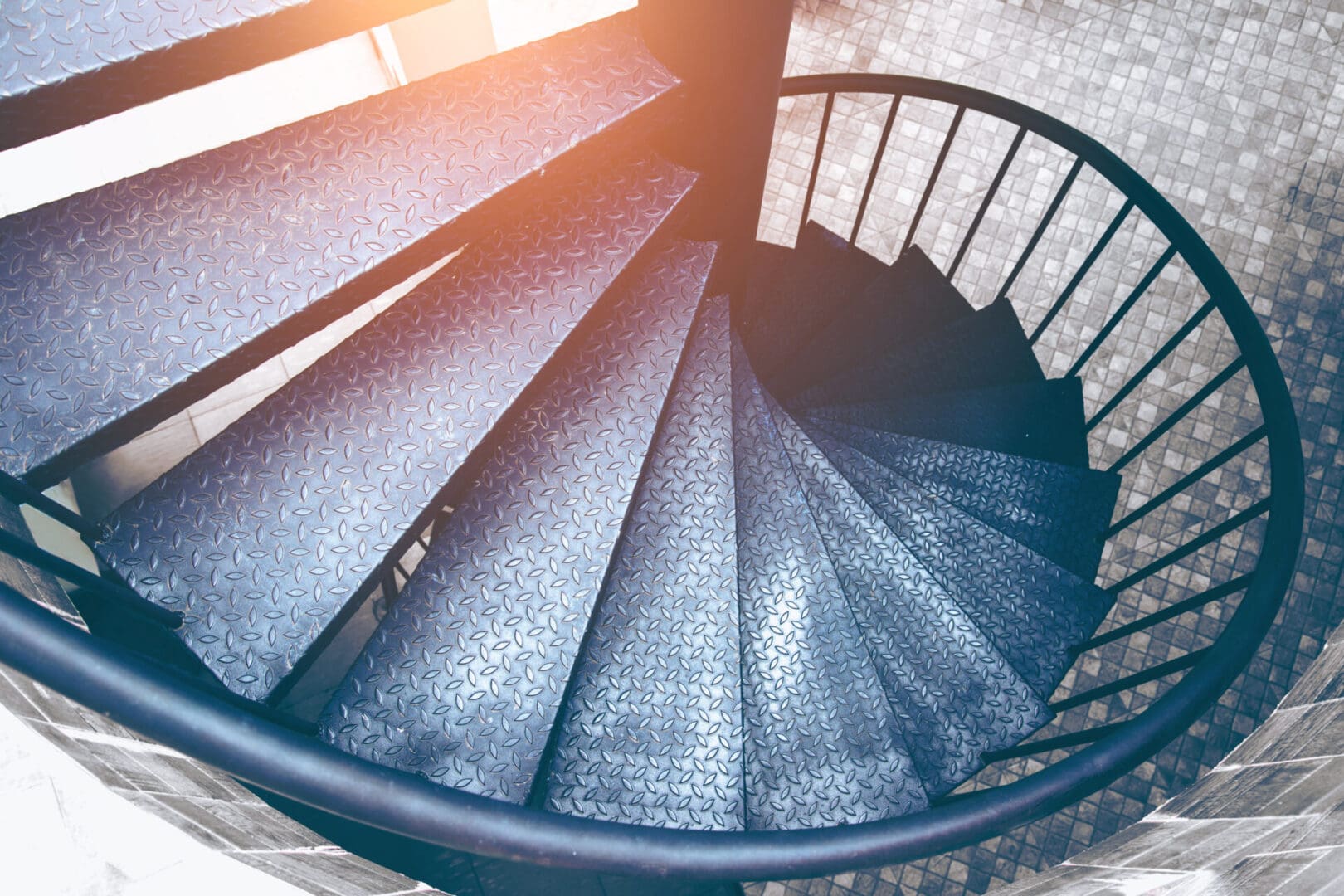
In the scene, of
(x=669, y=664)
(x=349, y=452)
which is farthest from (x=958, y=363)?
(x=349, y=452)

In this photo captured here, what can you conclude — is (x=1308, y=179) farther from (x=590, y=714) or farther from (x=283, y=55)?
(x=283, y=55)

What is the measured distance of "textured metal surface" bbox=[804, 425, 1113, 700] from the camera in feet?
7.43

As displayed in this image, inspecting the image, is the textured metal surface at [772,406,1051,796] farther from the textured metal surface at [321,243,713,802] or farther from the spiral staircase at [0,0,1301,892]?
the textured metal surface at [321,243,713,802]

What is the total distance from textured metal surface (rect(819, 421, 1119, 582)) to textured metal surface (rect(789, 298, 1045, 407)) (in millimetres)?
353

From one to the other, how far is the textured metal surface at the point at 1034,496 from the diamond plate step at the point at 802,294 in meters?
0.71

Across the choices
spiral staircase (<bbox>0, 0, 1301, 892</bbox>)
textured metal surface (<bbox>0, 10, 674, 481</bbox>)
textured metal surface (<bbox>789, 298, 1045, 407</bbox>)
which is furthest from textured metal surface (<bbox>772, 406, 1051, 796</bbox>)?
textured metal surface (<bbox>0, 10, 674, 481</bbox>)

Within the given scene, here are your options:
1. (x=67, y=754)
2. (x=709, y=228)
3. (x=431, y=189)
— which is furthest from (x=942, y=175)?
(x=67, y=754)

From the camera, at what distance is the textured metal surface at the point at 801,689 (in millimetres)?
1893

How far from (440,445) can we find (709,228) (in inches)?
41.0

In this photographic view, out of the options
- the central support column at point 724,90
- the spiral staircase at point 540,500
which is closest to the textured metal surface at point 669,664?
the spiral staircase at point 540,500

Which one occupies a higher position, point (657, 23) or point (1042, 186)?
point (1042, 186)

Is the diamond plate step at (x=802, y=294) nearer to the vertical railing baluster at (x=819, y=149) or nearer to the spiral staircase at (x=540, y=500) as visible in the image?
the vertical railing baluster at (x=819, y=149)

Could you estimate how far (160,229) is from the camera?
156 cm

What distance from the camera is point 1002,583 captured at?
92.4 inches
